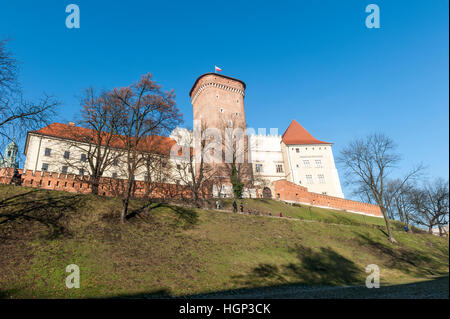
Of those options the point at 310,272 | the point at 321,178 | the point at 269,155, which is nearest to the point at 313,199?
the point at 321,178

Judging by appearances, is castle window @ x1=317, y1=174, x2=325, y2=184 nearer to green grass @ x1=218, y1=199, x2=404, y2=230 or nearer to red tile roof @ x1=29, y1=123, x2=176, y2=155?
green grass @ x1=218, y1=199, x2=404, y2=230

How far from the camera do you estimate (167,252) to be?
612 inches

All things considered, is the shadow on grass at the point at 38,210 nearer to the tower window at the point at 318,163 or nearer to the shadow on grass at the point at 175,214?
the shadow on grass at the point at 175,214

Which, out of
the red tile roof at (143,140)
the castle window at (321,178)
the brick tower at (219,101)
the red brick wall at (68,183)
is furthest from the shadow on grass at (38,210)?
the castle window at (321,178)

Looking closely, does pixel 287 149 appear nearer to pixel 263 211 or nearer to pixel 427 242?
pixel 263 211

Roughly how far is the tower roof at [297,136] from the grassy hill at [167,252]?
105 feet

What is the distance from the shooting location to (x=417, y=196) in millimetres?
43875

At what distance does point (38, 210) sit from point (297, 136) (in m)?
51.2

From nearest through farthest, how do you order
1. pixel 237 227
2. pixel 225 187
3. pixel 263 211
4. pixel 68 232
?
1. pixel 68 232
2. pixel 237 227
3. pixel 263 211
4. pixel 225 187

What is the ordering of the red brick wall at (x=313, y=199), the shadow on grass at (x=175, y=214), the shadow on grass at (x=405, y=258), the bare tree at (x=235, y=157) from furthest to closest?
the red brick wall at (x=313, y=199), the bare tree at (x=235, y=157), the shadow on grass at (x=175, y=214), the shadow on grass at (x=405, y=258)

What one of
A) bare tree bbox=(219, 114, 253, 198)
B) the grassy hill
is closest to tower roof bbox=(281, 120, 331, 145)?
bare tree bbox=(219, 114, 253, 198)

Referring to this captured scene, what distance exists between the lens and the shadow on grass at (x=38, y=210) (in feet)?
47.5
